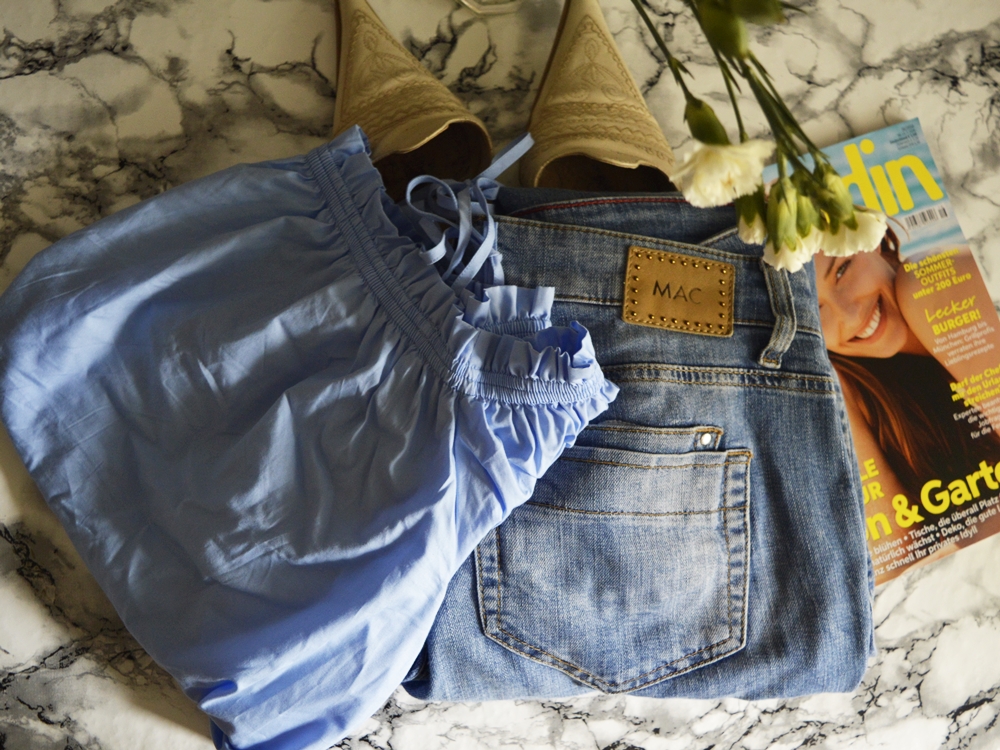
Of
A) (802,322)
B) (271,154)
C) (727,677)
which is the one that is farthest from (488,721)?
(271,154)

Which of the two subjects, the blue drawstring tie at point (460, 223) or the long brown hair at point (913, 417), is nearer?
the blue drawstring tie at point (460, 223)

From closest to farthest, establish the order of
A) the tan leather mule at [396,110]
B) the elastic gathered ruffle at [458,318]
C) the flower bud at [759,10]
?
the flower bud at [759,10] < the elastic gathered ruffle at [458,318] < the tan leather mule at [396,110]

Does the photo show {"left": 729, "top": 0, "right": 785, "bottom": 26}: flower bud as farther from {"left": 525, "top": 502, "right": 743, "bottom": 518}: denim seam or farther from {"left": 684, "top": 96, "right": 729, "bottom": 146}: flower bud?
{"left": 525, "top": 502, "right": 743, "bottom": 518}: denim seam

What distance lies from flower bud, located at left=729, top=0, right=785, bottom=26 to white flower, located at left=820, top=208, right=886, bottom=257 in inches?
4.7

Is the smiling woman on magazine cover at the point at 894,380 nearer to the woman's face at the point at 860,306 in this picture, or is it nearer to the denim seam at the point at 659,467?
the woman's face at the point at 860,306

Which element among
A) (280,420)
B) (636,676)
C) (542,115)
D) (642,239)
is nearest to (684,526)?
(636,676)

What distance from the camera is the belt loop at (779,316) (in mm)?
661

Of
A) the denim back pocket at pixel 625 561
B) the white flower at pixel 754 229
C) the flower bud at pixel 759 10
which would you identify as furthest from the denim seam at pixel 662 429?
the flower bud at pixel 759 10

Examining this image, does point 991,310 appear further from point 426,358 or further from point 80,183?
point 80,183

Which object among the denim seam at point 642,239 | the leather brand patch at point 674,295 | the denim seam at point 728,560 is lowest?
the denim seam at point 728,560

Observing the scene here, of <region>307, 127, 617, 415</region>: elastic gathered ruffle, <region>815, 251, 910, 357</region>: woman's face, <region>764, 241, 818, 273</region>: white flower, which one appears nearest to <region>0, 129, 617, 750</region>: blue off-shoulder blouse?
<region>307, 127, 617, 415</region>: elastic gathered ruffle

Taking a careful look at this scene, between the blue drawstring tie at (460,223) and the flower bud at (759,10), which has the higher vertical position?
the flower bud at (759,10)

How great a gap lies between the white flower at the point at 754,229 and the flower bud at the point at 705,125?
5cm

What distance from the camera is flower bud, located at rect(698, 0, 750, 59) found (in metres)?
0.34
